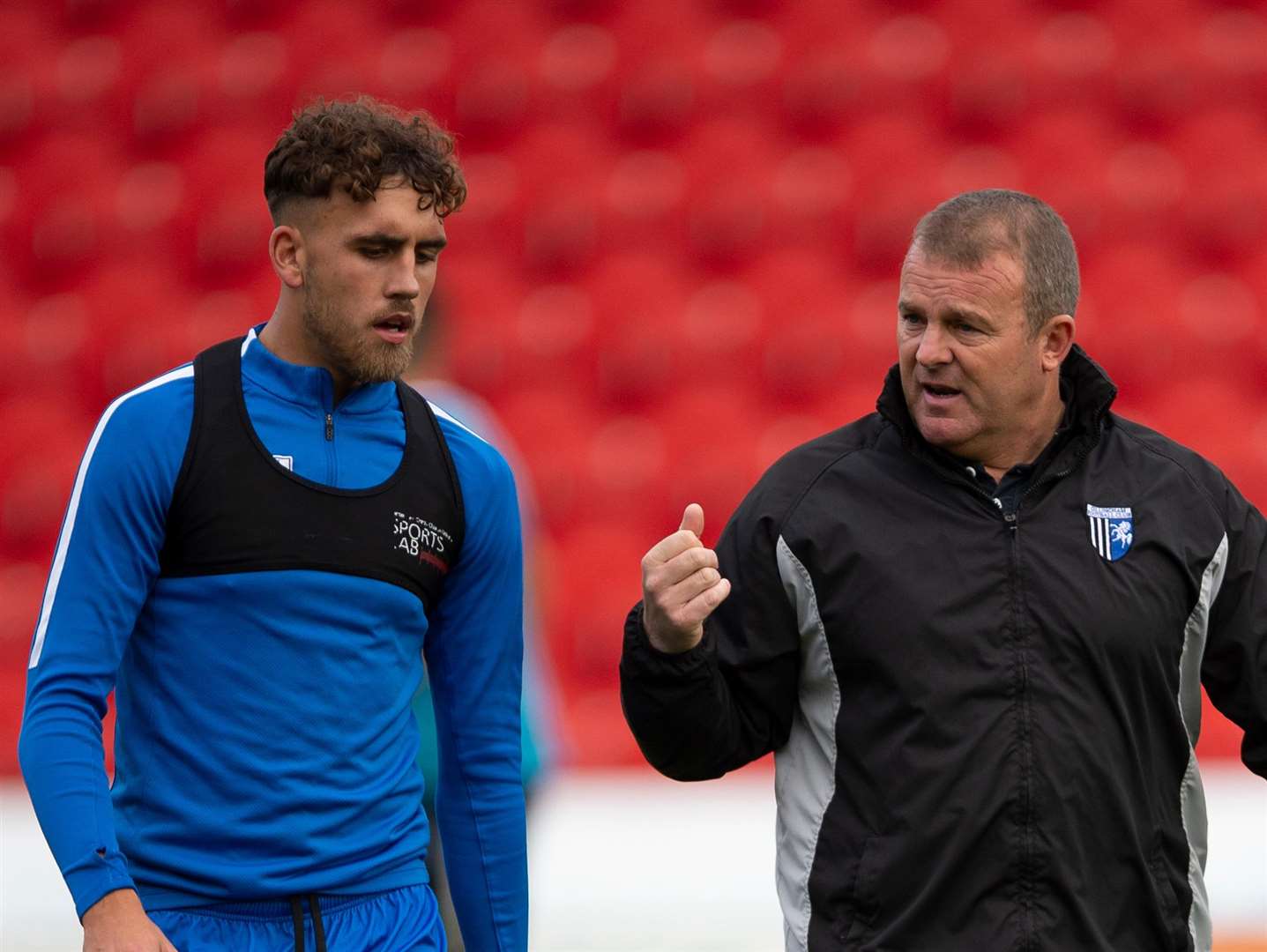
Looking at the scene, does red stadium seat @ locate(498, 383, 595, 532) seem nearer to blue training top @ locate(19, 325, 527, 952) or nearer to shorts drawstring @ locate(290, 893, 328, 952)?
blue training top @ locate(19, 325, 527, 952)

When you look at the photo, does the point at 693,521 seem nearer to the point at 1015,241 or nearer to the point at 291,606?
the point at 291,606

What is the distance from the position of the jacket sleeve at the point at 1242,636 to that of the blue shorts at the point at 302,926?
2.97 ft

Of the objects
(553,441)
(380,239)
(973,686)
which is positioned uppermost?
(553,441)

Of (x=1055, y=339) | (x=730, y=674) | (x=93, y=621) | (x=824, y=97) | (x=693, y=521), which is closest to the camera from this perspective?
(x=93, y=621)

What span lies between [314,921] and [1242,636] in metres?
1.03

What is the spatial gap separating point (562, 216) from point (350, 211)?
2.95 m

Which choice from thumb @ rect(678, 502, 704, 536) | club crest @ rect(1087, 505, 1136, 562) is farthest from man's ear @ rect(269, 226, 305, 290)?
club crest @ rect(1087, 505, 1136, 562)

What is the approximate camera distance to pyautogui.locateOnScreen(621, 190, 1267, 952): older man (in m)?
1.80

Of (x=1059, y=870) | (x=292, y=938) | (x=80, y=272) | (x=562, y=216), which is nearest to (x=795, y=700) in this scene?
(x=1059, y=870)

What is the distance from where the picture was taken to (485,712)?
1.97 metres

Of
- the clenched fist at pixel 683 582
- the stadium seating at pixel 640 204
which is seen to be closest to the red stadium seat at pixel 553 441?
the stadium seating at pixel 640 204

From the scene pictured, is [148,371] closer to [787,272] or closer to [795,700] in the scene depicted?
[787,272]

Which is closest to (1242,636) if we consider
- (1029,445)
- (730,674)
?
(1029,445)

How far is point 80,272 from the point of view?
190 inches
